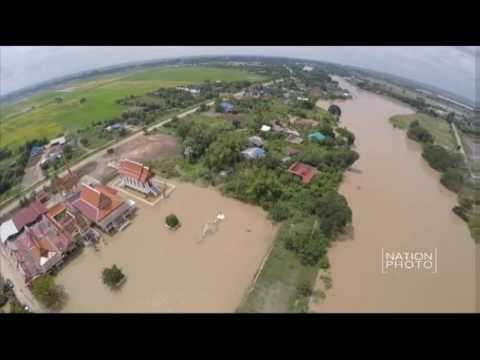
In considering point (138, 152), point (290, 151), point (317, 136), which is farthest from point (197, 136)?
A: point (317, 136)

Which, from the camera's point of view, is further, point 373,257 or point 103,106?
point 103,106

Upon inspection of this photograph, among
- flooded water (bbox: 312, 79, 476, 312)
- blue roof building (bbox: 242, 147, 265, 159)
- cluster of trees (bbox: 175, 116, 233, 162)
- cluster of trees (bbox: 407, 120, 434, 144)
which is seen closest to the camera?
flooded water (bbox: 312, 79, 476, 312)

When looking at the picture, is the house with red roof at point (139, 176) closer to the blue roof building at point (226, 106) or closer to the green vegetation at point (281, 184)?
the green vegetation at point (281, 184)

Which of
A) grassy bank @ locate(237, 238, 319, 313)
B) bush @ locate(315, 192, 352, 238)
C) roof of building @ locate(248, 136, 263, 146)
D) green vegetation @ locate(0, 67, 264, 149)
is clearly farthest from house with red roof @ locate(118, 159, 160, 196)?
green vegetation @ locate(0, 67, 264, 149)

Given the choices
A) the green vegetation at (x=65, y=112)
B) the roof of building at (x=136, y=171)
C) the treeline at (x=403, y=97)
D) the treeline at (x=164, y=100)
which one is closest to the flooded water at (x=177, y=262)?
the roof of building at (x=136, y=171)

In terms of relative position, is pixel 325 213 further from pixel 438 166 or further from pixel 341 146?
pixel 438 166

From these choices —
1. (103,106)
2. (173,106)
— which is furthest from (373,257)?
(103,106)

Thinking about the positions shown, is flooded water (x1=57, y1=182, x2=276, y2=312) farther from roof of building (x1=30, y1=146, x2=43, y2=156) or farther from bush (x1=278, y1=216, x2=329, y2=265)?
roof of building (x1=30, y1=146, x2=43, y2=156)
